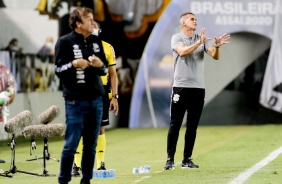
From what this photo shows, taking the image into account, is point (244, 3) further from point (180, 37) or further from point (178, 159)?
point (180, 37)

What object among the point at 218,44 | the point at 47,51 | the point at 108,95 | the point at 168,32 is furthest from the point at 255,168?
the point at 168,32

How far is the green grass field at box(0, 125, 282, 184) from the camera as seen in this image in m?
11.2

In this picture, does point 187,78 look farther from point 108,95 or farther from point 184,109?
point 108,95

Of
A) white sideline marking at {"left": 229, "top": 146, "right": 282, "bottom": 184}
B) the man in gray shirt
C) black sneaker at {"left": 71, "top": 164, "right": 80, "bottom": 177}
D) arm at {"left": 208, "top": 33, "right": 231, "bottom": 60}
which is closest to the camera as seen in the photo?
white sideline marking at {"left": 229, "top": 146, "right": 282, "bottom": 184}

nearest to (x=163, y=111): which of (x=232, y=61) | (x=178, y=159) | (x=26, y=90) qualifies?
(x=232, y=61)

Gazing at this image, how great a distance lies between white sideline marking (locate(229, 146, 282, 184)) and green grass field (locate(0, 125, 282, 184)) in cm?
7

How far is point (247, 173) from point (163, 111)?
11.8 m

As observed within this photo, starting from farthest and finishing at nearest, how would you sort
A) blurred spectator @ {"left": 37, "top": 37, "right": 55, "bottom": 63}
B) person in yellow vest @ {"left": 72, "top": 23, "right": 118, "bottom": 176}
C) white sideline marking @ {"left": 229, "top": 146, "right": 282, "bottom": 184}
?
blurred spectator @ {"left": 37, "top": 37, "right": 55, "bottom": 63}, person in yellow vest @ {"left": 72, "top": 23, "right": 118, "bottom": 176}, white sideline marking @ {"left": 229, "top": 146, "right": 282, "bottom": 184}

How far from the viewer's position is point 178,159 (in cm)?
1430

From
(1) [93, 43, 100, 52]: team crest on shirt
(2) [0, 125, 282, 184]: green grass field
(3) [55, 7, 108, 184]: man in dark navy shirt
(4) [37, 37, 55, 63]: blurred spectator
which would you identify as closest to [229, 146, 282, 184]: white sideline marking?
(2) [0, 125, 282, 184]: green grass field

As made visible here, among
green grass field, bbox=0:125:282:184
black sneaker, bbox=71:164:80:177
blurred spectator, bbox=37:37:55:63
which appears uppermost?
blurred spectator, bbox=37:37:55:63

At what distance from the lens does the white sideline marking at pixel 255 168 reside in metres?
10.7

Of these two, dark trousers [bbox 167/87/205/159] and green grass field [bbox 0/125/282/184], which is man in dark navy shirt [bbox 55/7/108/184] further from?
dark trousers [bbox 167/87/205/159]

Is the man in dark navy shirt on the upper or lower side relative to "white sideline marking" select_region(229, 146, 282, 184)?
upper
